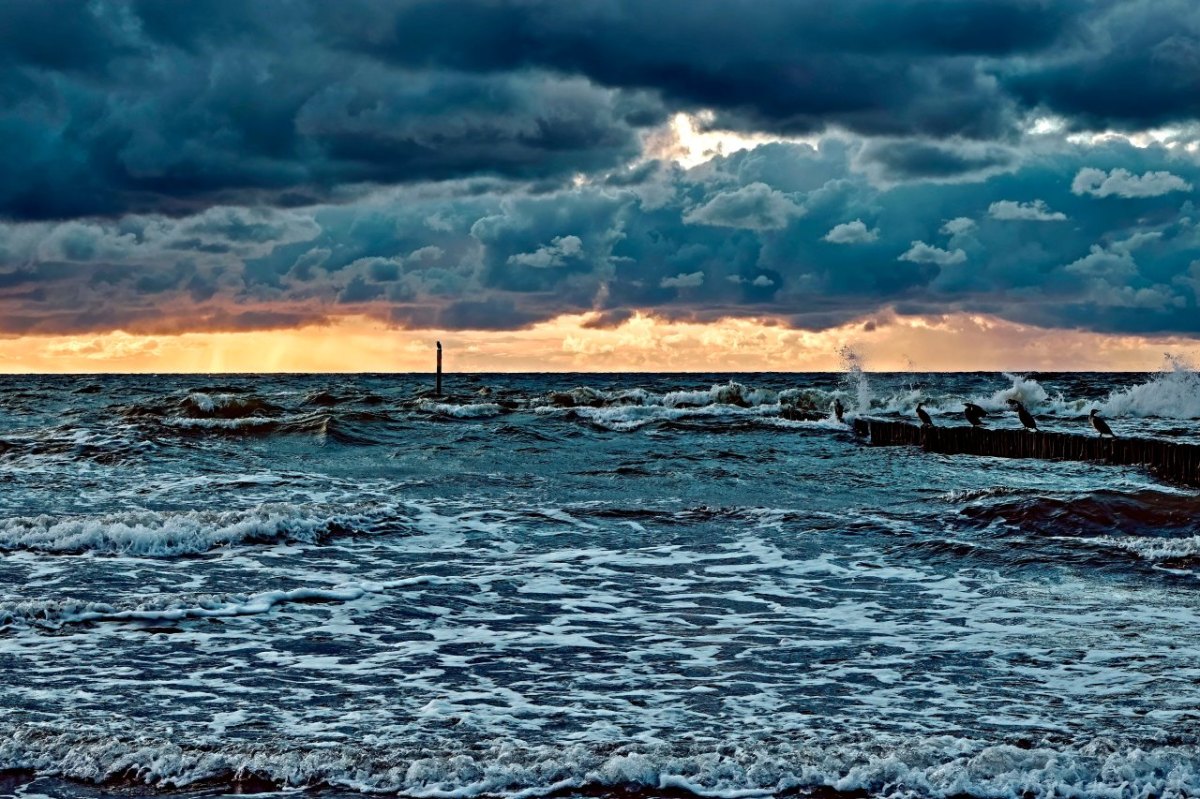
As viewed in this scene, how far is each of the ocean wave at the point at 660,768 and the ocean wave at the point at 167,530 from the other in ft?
21.1

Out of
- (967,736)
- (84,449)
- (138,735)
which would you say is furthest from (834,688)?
(84,449)

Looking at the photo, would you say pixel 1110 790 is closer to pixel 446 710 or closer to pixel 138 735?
pixel 446 710

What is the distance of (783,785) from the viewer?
Result: 528 cm

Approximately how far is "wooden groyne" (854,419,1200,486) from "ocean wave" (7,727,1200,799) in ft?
47.0


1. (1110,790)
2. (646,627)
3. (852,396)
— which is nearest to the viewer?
(1110,790)

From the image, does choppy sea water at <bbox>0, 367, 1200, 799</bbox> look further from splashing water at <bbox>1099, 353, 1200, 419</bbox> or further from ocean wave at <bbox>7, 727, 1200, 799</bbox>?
splashing water at <bbox>1099, 353, 1200, 419</bbox>

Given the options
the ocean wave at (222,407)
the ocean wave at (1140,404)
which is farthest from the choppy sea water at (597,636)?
the ocean wave at (1140,404)

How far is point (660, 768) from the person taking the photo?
17.7 ft

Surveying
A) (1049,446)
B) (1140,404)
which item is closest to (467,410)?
(1049,446)

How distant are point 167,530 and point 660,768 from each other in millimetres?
8294

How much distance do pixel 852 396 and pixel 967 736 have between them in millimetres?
44424

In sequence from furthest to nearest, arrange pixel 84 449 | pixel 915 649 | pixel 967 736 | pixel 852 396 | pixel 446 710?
1. pixel 852 396
2. pixel 84 449
3. pixel 915 649
4. pixel 446 710
5. pixel 967 736

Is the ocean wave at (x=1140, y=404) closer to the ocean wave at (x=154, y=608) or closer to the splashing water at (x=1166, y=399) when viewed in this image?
the splashing water at (x=1166, y=399)

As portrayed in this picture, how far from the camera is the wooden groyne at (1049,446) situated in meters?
18.7
